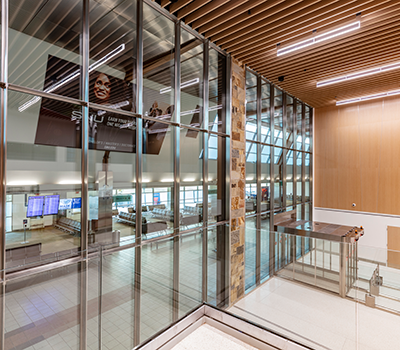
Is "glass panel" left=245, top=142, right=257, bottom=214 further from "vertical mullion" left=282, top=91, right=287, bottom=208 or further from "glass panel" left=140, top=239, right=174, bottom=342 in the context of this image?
"glass panel" left=140, top=239, right=174, bottom=342

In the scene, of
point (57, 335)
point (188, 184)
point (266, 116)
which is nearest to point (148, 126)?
point (188, 184)

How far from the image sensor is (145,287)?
12.2 ft

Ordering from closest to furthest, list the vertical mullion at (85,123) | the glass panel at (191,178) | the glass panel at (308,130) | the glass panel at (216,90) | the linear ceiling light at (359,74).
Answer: the vertical mullion at (85,123) < the glass panel at (191,178) < the glass panel at (216,90) < the linear ceiling light at (359,74) < the glass panel at (308,130)

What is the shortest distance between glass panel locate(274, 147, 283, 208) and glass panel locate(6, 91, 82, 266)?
224 inches

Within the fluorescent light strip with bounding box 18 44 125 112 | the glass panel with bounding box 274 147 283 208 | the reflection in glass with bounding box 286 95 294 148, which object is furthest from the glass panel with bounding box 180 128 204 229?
the reflection in glass with bounding box 286 95 294 148

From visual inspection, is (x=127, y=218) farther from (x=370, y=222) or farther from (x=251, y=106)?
(x=370, y=222)

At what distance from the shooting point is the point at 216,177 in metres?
5.40

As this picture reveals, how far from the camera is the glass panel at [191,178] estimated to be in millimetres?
4621

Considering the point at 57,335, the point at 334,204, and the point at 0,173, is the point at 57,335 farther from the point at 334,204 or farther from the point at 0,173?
the point at 334,204

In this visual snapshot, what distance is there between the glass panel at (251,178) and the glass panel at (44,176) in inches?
162

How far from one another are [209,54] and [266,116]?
269 cm

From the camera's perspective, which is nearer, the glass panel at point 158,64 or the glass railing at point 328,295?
the glass railing at point 328,295

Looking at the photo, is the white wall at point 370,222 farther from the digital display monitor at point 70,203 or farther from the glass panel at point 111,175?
the digital display monitor at point 70,203

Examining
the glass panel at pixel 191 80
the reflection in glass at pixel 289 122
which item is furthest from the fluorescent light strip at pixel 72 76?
the reflection in glass at pixel 289 122
